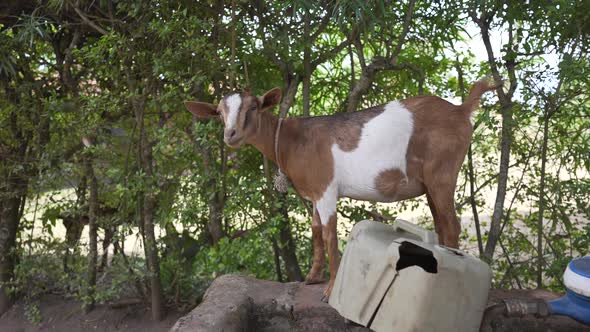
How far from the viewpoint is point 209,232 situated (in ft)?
13.6

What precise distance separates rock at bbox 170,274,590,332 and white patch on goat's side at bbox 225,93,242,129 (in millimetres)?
830

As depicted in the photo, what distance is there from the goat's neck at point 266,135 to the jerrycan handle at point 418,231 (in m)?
0.65

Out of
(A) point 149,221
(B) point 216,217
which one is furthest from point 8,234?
(B) point 216,217

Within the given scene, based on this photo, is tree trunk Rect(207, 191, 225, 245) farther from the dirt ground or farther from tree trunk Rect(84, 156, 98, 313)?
tree trunk Rect(84, 156, 98, 313)

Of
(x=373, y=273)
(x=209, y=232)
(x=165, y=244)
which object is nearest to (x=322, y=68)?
(x=209, y=232)

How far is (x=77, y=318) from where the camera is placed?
4.30 m

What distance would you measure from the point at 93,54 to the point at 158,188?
0.90m

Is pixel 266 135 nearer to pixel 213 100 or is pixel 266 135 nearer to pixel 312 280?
pixel 312 280

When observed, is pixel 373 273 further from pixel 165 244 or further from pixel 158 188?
pixel 165 244

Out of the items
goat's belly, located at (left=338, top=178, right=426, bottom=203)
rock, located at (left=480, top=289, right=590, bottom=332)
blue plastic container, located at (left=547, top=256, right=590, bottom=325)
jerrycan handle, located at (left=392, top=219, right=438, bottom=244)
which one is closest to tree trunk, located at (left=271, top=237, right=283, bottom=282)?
goat's belly, located at (left=338, top=178, right=426, bottom=203)

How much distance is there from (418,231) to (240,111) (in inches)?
36.2

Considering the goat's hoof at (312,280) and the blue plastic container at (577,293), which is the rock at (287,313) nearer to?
the goat's hoof at (312,280)

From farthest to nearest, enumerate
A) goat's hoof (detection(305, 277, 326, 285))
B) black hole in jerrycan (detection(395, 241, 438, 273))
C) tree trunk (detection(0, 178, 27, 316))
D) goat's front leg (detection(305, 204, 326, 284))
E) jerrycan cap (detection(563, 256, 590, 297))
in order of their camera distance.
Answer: tree trunk (detection(0, 178, 27, 316)) → goat's hoof (detection(305, 277, 326, 285)) → goat's front leg (detection(305, 204, 326, 284)) → jerrycan cap (detection(563, 256, 590, 297)) → black hole in jerrycan (detection(395, 241, 438, 273))

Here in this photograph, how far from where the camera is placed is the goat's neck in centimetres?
269
